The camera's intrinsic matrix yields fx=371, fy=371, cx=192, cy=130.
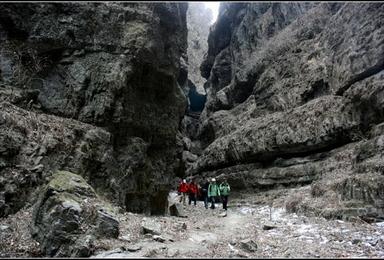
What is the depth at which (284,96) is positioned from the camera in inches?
1248

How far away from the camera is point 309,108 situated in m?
26.7

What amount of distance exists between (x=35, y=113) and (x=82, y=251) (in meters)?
9.27

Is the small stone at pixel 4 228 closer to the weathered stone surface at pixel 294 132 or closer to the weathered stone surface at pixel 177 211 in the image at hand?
the weathered stone surface at pixel 177 211

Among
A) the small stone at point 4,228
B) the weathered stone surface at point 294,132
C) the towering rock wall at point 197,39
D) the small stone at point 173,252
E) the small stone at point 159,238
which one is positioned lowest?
the small stone at point 173,252

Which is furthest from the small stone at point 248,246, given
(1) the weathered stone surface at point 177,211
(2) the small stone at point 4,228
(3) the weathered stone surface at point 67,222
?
(1) the weathered stone surface at point 177,211

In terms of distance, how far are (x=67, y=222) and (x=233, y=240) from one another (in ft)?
16.6

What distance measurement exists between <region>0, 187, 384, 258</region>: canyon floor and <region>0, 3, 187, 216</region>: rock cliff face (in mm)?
3570

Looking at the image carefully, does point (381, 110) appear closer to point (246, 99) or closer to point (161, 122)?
point (161, 122)

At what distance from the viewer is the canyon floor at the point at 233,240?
32.3 feet

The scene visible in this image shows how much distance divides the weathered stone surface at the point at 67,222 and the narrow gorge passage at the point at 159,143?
4 centimetres

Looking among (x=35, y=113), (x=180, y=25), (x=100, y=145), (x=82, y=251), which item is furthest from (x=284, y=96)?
(x=82, y=251)

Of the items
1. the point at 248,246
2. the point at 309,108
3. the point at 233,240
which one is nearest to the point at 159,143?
the point at 309,108

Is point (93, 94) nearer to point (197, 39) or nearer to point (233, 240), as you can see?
point (233, 240)

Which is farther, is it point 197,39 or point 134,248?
point 197,39
